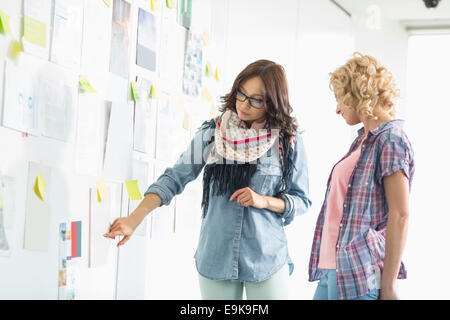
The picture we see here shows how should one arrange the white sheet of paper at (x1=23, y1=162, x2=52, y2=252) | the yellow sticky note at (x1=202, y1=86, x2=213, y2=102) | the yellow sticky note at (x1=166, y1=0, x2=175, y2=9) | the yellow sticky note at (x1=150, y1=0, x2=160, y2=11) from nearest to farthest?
1. the white sheet of paper at (x1=23, y1=162, x2=52, y2=252)
2. the yellow sticky note at (x1=150, y1=0, x2=160, y2=11)
3. the yellow sticky note at (x1=166, y1=0, x2=175, y2=9)
4. the yellow sticky note at (x1=202, y1=86, x2=213, y2=102)

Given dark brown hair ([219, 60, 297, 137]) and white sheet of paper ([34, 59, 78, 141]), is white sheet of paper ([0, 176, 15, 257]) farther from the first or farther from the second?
dark brown hair ([219, 60, 297, 137])

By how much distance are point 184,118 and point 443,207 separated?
2.93 m

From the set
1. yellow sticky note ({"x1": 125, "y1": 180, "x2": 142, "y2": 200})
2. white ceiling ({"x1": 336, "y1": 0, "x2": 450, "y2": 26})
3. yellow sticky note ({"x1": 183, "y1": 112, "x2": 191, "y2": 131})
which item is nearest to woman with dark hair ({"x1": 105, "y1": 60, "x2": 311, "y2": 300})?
yellow sticky note ({"x1": 125, "y1": 180, "x2": 142, "y2": 200})

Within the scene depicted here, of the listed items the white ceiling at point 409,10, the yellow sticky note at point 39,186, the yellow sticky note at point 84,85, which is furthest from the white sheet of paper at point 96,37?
the white ceiling at point 409,10

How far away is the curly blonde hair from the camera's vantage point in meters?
1.77

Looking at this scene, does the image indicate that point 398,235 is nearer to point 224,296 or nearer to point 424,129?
point 224,296

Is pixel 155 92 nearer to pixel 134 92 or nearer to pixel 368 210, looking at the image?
pixel 134 92

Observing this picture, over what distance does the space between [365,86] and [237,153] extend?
418 mm

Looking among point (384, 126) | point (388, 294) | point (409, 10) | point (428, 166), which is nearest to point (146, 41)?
point (384, 126)

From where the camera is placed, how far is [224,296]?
1.67 m

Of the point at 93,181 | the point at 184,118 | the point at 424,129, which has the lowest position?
the point at 93,181

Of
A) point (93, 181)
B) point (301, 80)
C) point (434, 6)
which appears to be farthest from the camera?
point (434, 6)

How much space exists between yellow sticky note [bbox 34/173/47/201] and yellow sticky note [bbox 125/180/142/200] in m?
0.41
